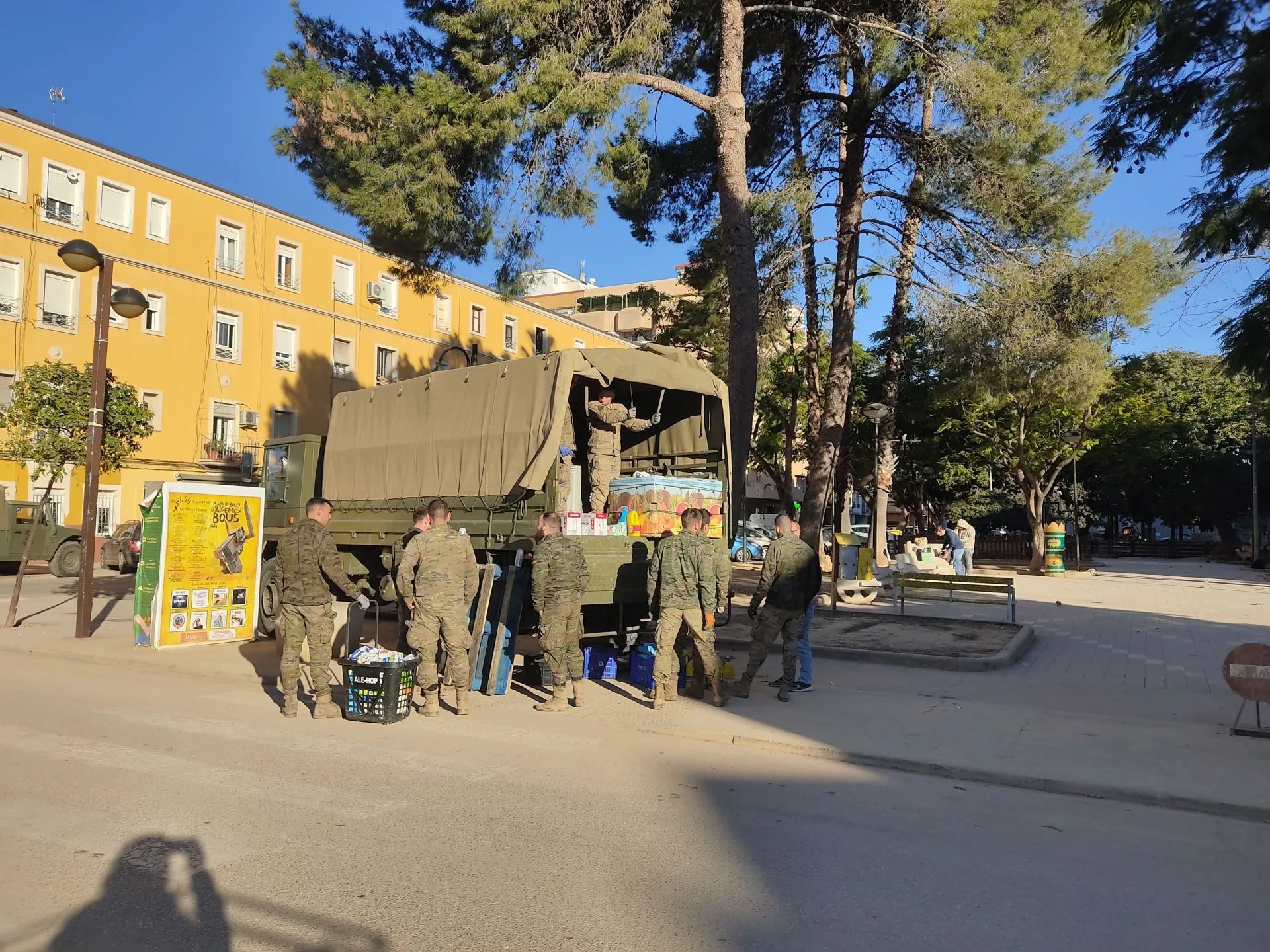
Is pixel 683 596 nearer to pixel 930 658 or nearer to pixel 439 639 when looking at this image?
pixel 439 639

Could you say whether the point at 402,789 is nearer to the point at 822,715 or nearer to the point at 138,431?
the point at 822,715

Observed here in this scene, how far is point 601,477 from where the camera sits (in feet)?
33.1

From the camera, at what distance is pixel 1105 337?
19.2 m

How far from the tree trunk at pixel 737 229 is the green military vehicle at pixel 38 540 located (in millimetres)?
17556

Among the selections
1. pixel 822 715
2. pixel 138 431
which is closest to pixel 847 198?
pixel 822 715

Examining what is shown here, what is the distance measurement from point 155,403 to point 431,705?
2666 centimetres

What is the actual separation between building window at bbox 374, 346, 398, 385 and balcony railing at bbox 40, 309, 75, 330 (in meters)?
11.8

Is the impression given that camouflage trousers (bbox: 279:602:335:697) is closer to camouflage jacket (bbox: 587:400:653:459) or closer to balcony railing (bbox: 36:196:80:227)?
camouflage jacket (bbox: 587:400:653:459)

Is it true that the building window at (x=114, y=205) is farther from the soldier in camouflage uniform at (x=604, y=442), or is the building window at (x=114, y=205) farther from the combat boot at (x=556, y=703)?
the combat boot at (x=556, y=703)

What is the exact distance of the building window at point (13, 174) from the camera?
2623cm

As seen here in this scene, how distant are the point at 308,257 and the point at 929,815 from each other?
3451 centimetres

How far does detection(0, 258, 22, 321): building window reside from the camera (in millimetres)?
26219

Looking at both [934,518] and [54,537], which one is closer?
[54,537]

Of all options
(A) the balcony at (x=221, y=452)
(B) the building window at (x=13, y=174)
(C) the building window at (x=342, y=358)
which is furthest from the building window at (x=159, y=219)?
(C) the building window at (x=342, y=358)
